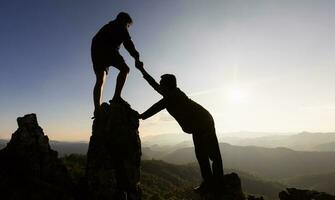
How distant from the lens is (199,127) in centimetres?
947

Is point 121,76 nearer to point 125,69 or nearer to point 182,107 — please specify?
point 125,69

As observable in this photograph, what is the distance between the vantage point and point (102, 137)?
10547mm

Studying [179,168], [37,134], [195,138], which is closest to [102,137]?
[37,134]

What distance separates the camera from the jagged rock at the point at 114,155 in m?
9.94

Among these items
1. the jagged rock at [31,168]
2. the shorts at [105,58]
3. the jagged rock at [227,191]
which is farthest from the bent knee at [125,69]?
the jagged rock at [227,191]

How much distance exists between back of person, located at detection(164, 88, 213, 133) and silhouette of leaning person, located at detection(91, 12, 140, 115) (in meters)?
1.89

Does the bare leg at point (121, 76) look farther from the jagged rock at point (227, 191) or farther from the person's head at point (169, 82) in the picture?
the jagged rock at point (227, 191)

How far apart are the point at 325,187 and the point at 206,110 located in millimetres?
200154

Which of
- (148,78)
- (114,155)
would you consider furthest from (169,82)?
(114,155)

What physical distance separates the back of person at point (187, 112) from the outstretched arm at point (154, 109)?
34cm

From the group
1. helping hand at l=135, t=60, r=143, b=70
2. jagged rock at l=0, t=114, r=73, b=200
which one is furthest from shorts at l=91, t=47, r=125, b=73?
jagged rock at l=0, t=114, r=73, b=200

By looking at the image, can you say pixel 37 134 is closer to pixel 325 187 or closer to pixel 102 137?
pixel 102 137

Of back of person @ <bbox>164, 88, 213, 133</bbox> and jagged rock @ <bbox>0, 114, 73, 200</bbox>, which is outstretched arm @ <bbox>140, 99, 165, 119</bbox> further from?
jagged rock @ <bbox>0, 114, 73, 200</bbox>

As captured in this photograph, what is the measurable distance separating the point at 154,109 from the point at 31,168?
4117 mm
